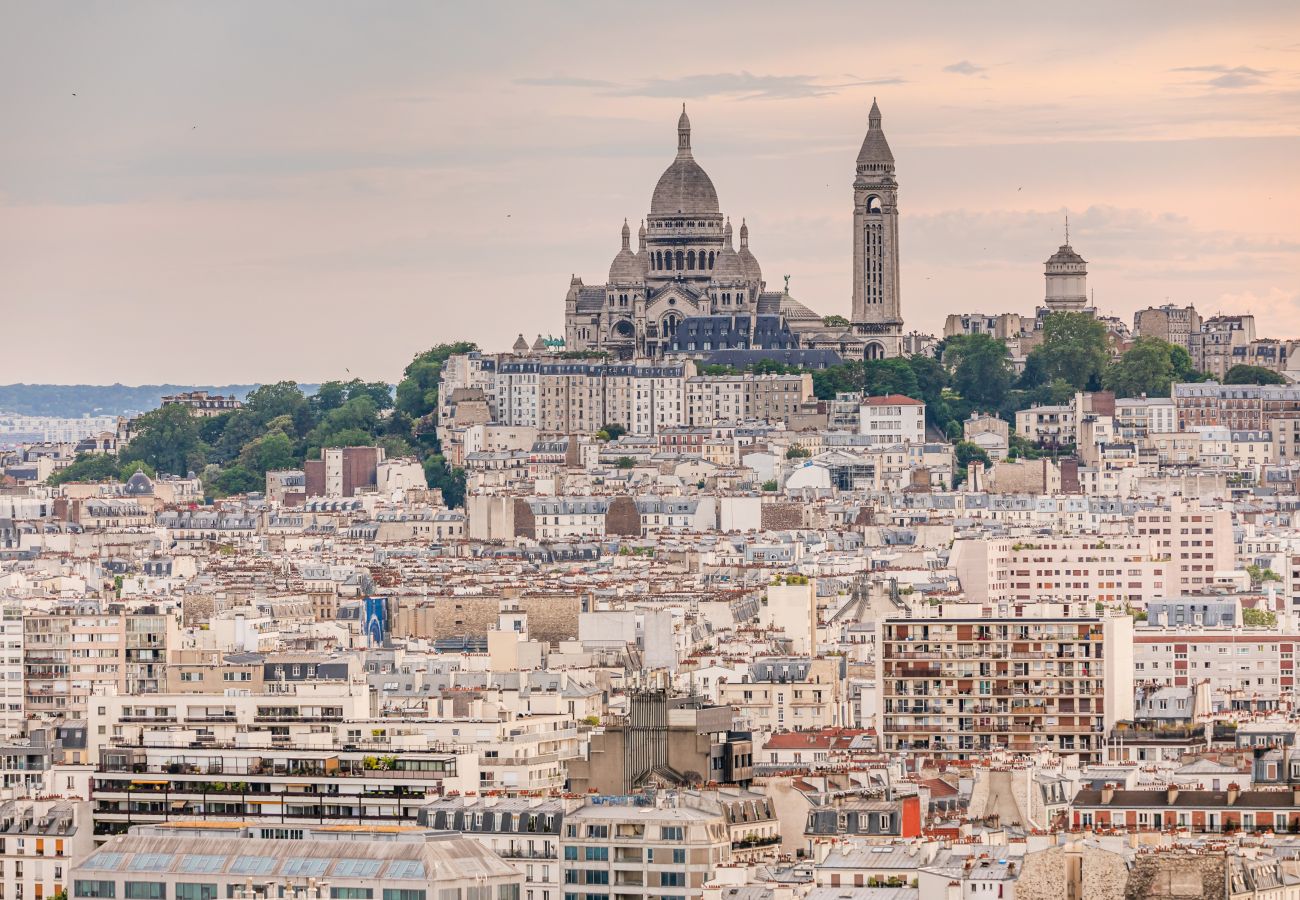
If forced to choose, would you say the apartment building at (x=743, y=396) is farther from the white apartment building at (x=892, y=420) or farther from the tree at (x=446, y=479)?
the tree at (x=446, y=479)

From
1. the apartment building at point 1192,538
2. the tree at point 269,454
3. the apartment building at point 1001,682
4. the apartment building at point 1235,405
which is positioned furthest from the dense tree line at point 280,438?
the apartment building at point 1001,682

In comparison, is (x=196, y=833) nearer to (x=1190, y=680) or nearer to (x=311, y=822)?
(x=311, y=822)

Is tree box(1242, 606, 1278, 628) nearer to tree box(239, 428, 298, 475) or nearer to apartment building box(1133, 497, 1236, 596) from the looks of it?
apartment building box(1133, 497, 1236, 596)

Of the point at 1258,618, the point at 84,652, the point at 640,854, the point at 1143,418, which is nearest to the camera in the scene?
the point at 640,854

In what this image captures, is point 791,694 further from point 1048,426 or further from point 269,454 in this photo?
point 269,454

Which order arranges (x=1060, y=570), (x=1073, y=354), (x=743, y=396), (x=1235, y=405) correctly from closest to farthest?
(x=1060, y=570)
(x=743, y=396)
(x=1235, y=405)
(x=1073, y=354)

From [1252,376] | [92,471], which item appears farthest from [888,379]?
[92,471]

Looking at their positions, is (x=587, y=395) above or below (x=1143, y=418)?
above
